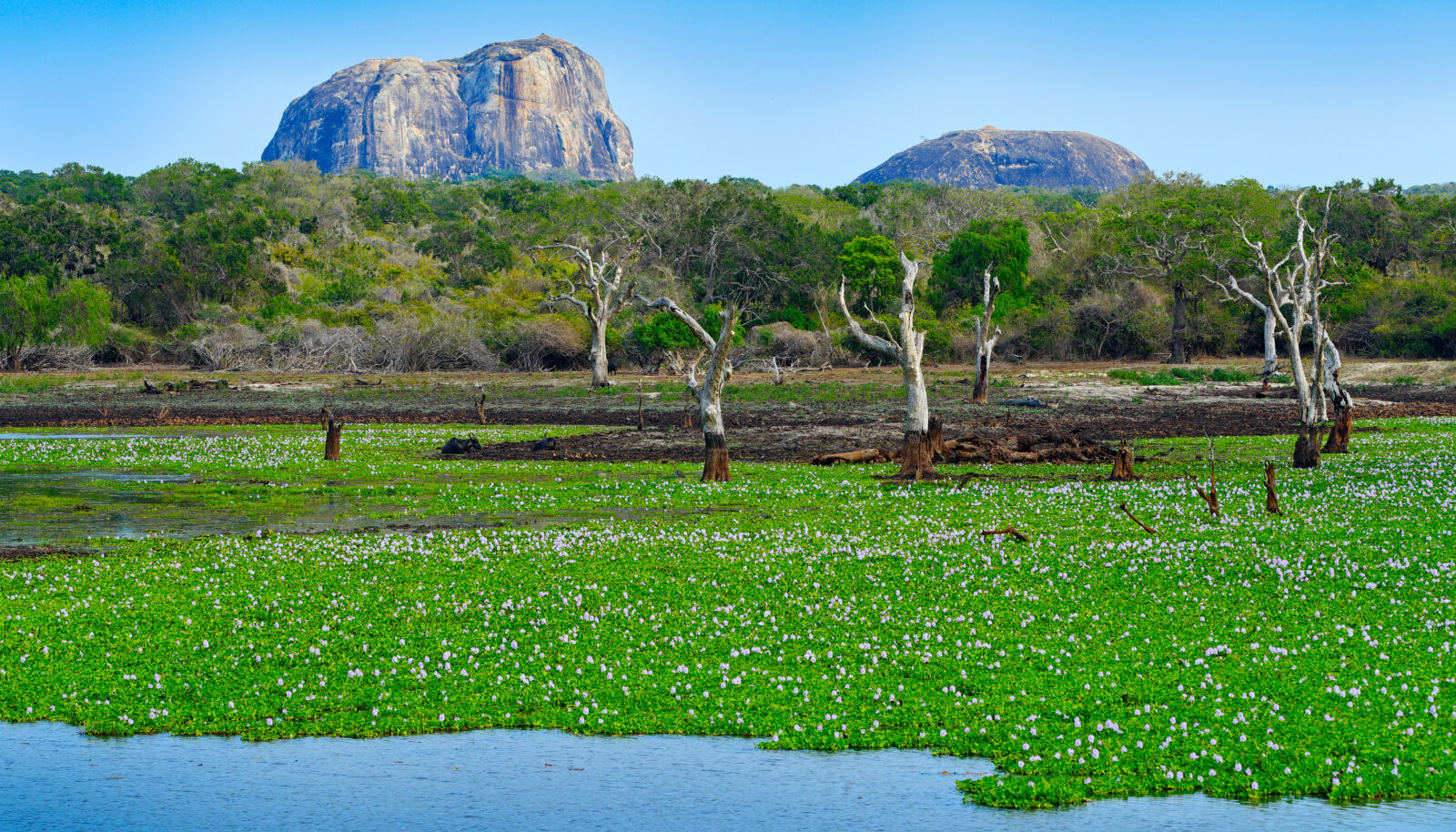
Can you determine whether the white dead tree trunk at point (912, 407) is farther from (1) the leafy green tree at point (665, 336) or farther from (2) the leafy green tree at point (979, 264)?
Answer: (2) the leafy green tree at point (979, 264)

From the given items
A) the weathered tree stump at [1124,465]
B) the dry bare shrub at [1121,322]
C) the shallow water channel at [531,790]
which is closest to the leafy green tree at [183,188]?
the dry bare shrub at [1121,322]

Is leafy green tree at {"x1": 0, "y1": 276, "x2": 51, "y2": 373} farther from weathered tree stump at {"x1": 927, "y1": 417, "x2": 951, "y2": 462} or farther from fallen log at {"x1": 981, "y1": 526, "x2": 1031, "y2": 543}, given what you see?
fallen log at {"x1": 981, "y1": 526, "x2": 1031, "y2": 543}

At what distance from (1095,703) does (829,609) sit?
4.18 metres

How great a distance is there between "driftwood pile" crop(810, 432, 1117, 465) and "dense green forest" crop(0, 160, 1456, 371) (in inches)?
1310

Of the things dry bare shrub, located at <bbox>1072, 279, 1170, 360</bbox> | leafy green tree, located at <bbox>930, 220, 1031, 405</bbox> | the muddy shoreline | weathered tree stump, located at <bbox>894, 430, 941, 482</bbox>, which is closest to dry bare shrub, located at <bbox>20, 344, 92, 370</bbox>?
the muddy shoreline

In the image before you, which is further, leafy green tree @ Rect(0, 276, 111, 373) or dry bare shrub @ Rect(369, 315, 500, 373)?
dry bare shrub @ Rect(369, 315, 500, 373)

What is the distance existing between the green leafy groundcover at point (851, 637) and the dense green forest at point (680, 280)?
153 feet

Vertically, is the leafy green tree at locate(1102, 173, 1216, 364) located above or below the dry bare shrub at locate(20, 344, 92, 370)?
above

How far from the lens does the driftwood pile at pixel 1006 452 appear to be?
3047 cm

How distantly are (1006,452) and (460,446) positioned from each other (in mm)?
15648

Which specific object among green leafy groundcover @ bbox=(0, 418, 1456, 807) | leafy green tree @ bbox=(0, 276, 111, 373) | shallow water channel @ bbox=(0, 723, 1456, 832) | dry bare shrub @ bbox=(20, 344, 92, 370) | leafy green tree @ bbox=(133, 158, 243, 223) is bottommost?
shallow water channel @ bbox=(0, 723, 1456, 832)

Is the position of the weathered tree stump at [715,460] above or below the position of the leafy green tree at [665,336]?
below

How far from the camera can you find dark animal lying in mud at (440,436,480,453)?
34219 millimetres

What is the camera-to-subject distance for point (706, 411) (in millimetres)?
26984
